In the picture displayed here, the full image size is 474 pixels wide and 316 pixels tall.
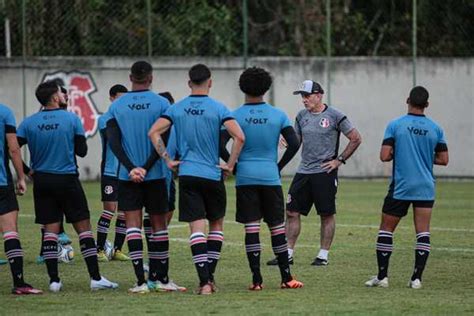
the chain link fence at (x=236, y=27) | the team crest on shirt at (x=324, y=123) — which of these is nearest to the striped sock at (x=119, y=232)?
the team crest on shirt at (x=324, y=123)

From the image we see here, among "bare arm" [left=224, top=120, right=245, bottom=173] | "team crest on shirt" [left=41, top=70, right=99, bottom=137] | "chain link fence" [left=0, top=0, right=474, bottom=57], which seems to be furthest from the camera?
"chain link fence" [left=0, top=0, right=474, bottom=57]

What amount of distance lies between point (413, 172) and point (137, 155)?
2863 mm

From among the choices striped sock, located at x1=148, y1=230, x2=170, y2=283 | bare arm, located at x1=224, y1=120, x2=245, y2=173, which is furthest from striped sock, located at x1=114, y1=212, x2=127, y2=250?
bare arm, located at x1=224, y1=120, x2=245, y2=173

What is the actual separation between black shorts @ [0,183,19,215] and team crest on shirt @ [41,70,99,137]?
1727 cm

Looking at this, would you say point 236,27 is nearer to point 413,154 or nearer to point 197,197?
point 413,154

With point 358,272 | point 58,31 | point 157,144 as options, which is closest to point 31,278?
point 157,144

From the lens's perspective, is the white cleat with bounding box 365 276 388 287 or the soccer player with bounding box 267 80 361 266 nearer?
the white cleat with bounding box 365 276 388 287

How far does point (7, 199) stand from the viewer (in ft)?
37.7

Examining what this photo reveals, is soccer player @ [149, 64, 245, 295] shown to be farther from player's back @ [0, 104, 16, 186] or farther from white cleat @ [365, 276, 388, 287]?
white cleat @ [365, 276, 388, 287]

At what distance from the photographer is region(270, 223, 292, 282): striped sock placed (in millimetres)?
11659

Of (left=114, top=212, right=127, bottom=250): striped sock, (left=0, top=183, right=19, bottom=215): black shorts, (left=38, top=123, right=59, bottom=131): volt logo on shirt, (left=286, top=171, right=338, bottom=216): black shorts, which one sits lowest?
(left=114, top=212, right=127, bottom=250): striped sock

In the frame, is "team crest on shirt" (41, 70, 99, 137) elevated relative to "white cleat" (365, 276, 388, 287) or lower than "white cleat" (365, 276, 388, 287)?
elevated

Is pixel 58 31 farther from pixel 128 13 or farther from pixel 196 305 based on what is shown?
pixel 196 305

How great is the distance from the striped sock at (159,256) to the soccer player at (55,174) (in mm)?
505
